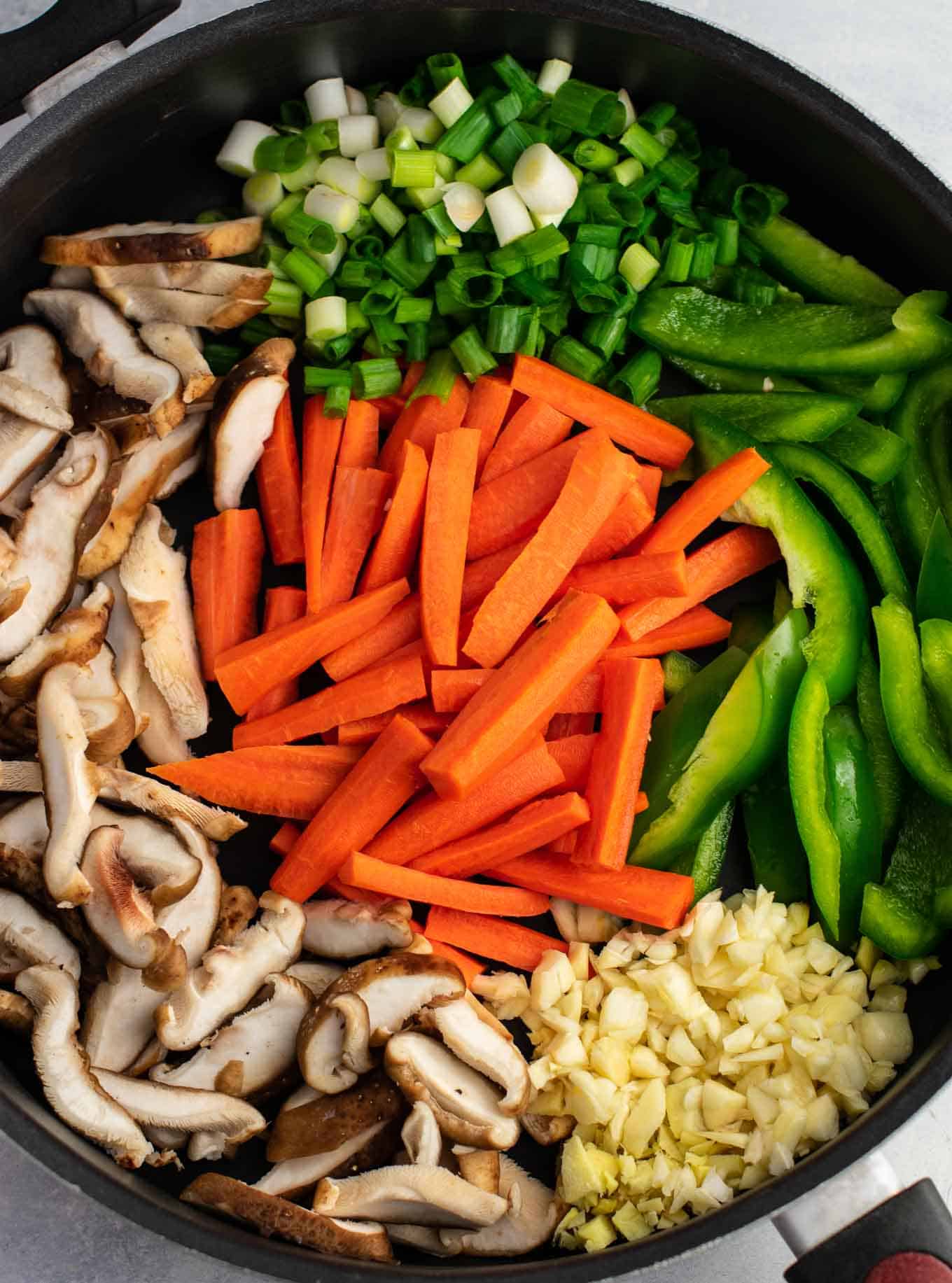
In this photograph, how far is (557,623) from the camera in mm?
2588

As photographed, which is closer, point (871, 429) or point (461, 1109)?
point (461, 1109)

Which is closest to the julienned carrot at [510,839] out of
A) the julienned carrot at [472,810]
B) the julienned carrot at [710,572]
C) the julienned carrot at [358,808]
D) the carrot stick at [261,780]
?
the julienned carrot at [472,810]

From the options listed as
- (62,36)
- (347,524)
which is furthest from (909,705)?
(62,36)

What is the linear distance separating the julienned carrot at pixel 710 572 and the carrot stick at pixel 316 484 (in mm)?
683

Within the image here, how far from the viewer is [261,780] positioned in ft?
8.70

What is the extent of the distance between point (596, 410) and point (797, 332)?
467 mm

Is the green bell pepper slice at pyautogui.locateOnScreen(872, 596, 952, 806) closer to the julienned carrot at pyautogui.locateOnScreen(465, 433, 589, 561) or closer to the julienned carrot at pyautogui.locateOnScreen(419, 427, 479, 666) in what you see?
the julienned carrot at pyautogui.locateOnScreen(465, 433, 589, 561)

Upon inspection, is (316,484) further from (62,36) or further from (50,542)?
(62,36)

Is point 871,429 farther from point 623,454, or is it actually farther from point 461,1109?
point 461,1109

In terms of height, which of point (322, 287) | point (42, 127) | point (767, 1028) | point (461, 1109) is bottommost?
point (767, 1028)

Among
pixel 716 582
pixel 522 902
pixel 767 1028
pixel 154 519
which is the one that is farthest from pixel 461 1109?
pixel 154 519

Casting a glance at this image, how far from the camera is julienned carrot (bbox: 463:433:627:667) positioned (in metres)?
2.60

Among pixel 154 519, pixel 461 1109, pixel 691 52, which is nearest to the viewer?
pixel 461 1109

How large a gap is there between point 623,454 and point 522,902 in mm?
993
